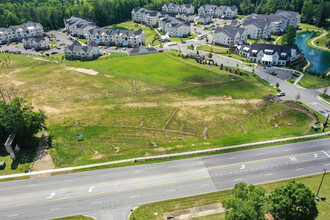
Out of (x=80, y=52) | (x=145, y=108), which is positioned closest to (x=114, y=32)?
(x=80, y=52)

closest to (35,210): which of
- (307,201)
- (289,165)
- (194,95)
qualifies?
(307,201)

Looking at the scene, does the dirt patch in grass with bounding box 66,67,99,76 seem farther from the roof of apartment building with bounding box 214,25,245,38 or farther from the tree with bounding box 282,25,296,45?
the tree with bounding box 282,25,296,45

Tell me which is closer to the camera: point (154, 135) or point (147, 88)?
point (154, 135)

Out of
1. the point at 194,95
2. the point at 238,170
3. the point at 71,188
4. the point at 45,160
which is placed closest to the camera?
the point at 71,188

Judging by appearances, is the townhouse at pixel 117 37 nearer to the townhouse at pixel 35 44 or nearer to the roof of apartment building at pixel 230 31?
the townhouse at pixel 35 44

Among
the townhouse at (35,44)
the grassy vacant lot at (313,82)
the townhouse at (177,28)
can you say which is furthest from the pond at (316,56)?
the townhouse at (35,44)

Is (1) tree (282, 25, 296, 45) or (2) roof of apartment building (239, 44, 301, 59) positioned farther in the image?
(1) tree (282, 25, 296, 45)

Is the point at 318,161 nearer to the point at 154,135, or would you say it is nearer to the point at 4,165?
the point at 154,135

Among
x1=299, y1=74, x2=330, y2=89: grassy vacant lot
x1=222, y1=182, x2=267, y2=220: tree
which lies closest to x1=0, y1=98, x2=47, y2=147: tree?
x1=222, y1=182, x2=267, y2=220: tree
